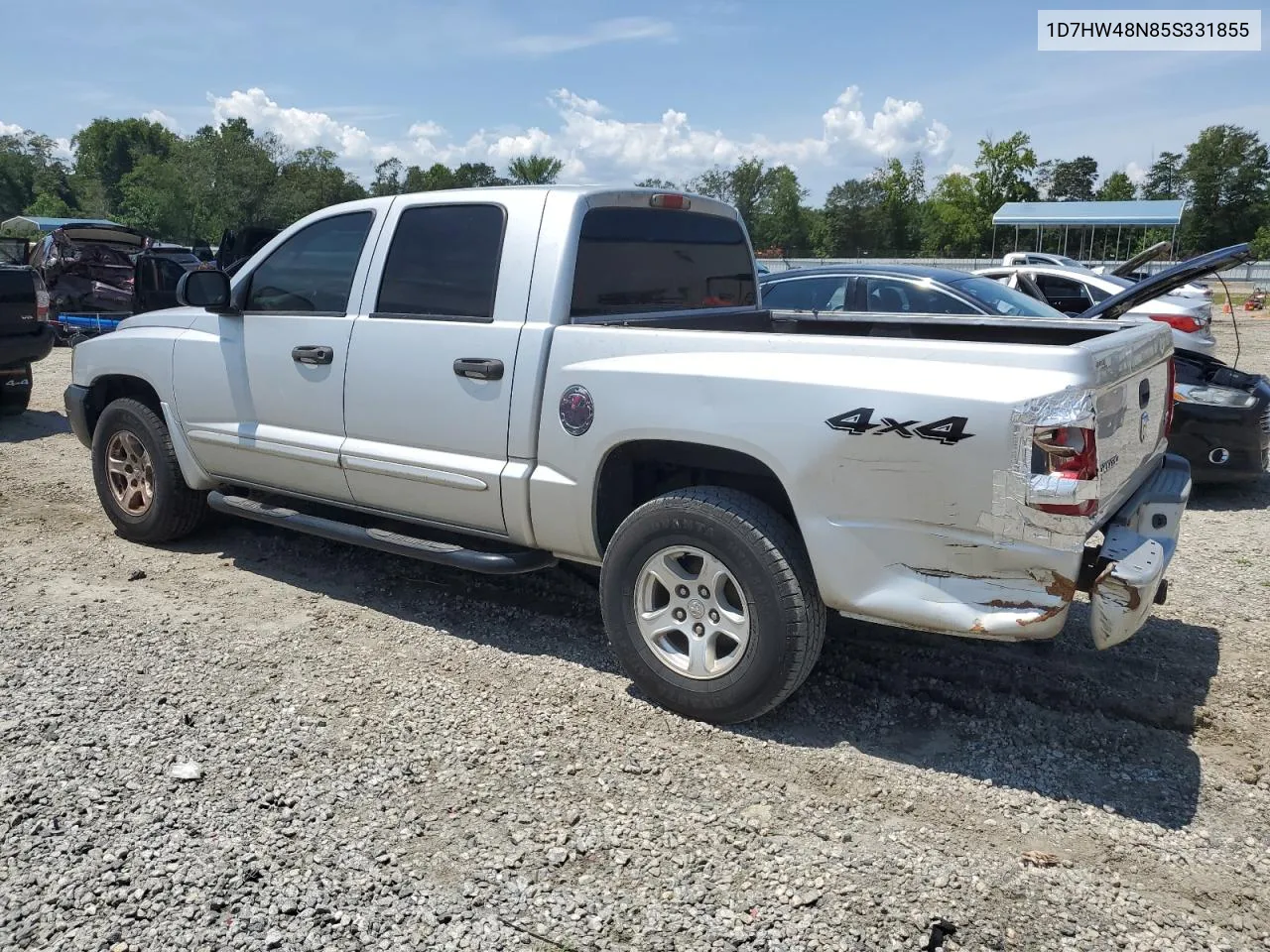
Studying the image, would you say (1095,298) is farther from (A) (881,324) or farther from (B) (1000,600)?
(B) (1000,600)

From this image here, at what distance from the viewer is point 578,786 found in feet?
10.9

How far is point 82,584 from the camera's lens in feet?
17.4

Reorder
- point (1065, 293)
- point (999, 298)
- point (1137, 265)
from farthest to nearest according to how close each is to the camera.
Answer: point (1065, 293)
point (999, 298)
point (1137, 265)

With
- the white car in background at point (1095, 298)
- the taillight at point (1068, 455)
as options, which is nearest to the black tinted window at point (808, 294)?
the white car in background at point (1095, 298)

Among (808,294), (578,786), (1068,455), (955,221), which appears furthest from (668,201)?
(955,221)

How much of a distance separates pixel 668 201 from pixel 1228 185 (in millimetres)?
78029

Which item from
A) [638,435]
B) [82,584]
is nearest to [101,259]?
[82,584]

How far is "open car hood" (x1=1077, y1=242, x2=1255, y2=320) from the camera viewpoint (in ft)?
13.5

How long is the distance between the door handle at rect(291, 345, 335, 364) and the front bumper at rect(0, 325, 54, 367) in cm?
656

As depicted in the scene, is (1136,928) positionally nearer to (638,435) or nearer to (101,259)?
(638,435)

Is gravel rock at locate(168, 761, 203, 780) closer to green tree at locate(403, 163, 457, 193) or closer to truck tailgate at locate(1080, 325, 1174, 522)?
truck tailgate at locate(1080, 325, 1174, 522)

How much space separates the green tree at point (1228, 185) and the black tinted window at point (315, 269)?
73.3 metres

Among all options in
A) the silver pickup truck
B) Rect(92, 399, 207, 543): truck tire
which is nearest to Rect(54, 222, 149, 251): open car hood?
Rect(92, 399, 207, 543): truck tire

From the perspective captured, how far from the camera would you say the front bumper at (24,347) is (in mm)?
9648
